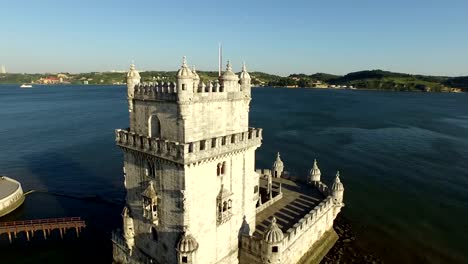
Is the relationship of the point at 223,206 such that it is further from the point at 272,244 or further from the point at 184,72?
the point at 184,72


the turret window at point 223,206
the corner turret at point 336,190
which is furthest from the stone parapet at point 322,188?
the turret window at point 223,206

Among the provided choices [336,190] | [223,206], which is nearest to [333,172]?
[336,190]

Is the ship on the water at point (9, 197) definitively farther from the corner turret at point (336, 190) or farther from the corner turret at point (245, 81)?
the corner turret at point (336, 190)

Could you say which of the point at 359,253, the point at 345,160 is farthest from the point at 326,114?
the point at 359,253

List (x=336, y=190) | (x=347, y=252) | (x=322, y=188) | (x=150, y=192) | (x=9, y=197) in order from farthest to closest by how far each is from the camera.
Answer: (x=9, y=197) → (x=322, y=188) → (x=336, y=190) → (x=347, y=252) → (x=150, y=192)

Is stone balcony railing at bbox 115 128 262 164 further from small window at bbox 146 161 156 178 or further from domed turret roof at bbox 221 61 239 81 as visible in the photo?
domed turret roof at bbox 221 61 239 81

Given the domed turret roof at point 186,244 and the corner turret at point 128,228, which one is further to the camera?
the corner turret at point 128,228
